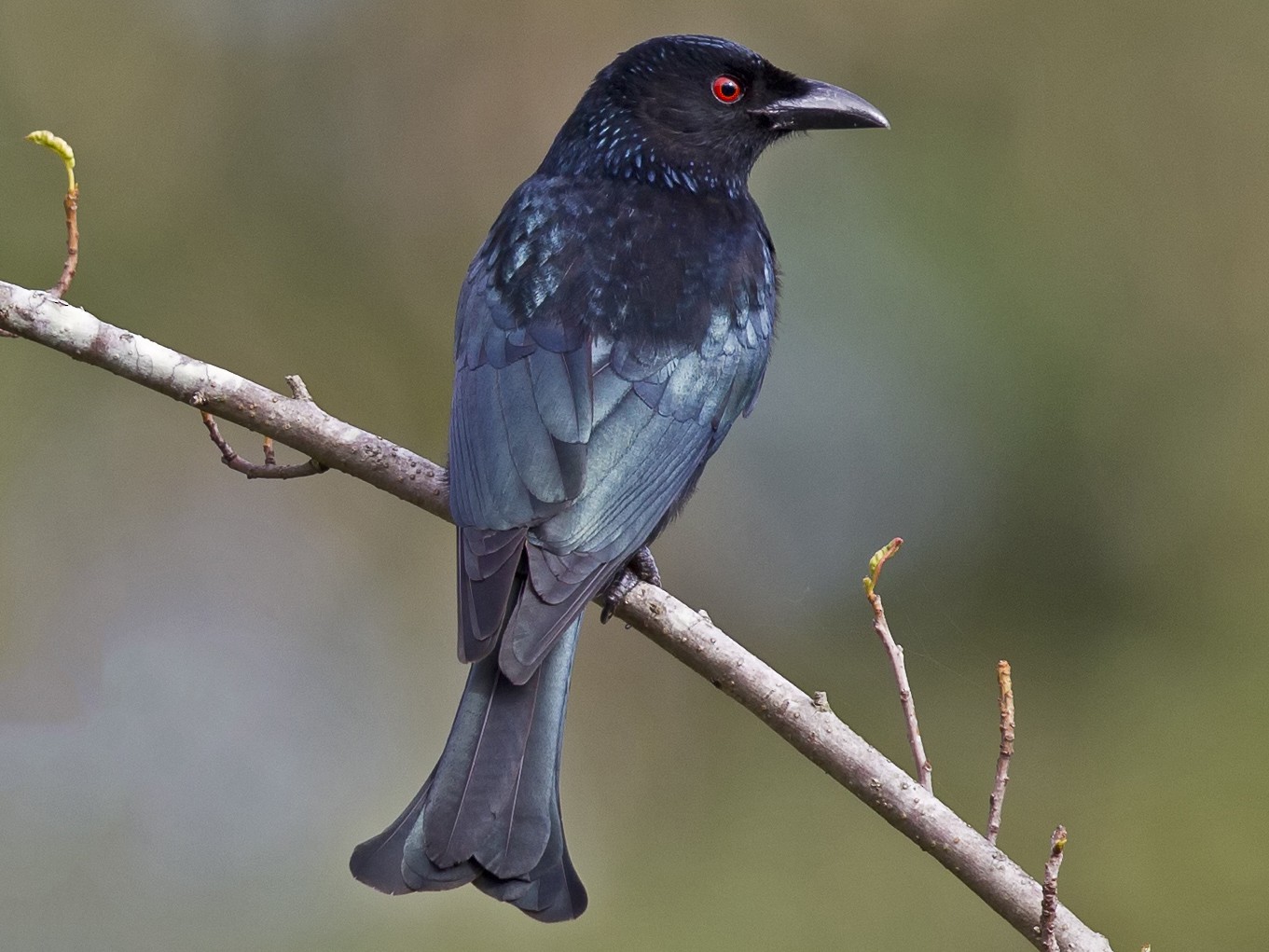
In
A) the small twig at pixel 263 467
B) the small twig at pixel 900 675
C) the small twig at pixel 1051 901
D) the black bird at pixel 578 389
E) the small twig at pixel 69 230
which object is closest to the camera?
the small twig at pixel 1051 901

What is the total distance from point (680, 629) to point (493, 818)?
47 cm

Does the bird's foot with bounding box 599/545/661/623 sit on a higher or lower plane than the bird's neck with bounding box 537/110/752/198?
lower

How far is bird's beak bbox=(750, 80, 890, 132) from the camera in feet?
13.2

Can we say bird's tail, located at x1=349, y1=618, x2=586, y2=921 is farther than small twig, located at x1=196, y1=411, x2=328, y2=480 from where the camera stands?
No

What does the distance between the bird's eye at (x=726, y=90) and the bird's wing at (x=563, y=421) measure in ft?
1.72

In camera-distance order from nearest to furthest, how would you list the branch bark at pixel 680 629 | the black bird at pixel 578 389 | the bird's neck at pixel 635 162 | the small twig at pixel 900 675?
the branch bark at pixel 680 629 → the small twig at pixel 900 675 → the black bird at pixel 578 389 → the bird's neck at pixel 635 162

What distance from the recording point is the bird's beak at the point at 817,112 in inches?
158

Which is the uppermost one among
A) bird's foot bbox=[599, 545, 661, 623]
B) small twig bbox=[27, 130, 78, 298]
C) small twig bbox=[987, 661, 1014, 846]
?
small twig bbox=[27, 130, 78, 298]

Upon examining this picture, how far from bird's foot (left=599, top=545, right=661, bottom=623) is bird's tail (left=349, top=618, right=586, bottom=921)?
226 mm

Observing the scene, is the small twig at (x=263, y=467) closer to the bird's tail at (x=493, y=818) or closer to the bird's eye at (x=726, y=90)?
the bird's tail at (x=493, y=818)

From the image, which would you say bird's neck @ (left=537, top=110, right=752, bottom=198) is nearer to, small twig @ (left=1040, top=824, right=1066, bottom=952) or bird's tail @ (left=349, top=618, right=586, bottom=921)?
bird's tail @ (left=349, top=618, right=586, bottom=921)

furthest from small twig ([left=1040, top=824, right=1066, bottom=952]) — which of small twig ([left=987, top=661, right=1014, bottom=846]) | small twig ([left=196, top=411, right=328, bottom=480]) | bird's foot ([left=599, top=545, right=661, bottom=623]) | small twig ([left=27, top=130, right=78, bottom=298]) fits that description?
small twig ([left=27, top=130, right=78, bottom=298])

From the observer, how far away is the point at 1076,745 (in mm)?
5621

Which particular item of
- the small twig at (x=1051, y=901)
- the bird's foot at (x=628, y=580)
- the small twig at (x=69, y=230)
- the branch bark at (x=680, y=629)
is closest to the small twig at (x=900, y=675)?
the branch bark at (x=680, y=629)
